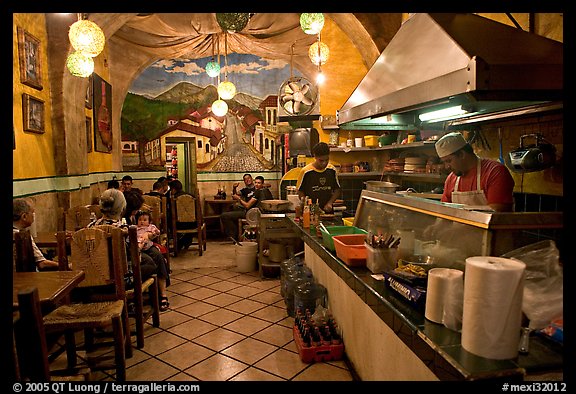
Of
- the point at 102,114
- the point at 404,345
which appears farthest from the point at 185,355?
the point at 102,114

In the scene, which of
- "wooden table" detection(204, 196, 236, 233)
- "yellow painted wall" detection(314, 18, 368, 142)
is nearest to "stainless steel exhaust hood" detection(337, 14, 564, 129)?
"yellow painted wall" detection(314, 18, 368, 142)

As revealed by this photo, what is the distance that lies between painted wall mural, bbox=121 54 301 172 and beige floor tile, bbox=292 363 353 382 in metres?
7.40

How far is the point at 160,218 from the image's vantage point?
20.6 feet

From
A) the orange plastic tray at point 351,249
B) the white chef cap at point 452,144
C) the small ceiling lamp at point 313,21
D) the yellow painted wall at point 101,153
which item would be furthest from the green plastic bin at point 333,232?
the yellow painted wall at point 101,153

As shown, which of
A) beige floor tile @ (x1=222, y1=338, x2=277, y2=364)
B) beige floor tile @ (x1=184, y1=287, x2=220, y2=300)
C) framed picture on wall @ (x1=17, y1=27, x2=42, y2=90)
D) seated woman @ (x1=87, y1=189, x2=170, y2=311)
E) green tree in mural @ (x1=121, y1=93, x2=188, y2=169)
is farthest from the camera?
green tree in mural @ (x1=121, y1=93, x2=188, y2=169)

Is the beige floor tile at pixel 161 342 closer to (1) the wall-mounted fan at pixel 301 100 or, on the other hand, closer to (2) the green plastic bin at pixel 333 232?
(2) the green plastic bin at pixel 333 232

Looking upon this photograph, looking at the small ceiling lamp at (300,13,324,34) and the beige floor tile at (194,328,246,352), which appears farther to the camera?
the small ceiling lamp at (300,13,324,34)

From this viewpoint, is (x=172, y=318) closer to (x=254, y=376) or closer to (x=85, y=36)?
(x=254, y=376)

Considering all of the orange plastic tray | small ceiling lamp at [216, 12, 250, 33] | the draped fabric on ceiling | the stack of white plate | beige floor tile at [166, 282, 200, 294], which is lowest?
beige floor tile at [166, 282, 200, 294]

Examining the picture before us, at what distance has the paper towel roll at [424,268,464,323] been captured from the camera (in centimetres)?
155

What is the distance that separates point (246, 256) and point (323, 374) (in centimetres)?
313

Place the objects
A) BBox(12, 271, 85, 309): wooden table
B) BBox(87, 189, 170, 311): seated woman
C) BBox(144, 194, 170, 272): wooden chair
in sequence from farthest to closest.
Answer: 1. BBox(144, 194, 170, 272): wooden chair
2. BBox(87, 189, 170, 311): seated woman
3. BBox(12, 271, 85, 309): wooden table

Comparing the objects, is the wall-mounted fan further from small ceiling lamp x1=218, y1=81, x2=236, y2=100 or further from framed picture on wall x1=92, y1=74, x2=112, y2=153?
framed picture on wall x1=92, y1=74, x2=112, y2=153
